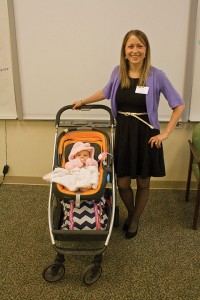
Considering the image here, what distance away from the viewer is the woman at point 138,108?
6.30ft

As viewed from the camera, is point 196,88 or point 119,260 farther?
point 196,88

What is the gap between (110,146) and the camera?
7.04 ft

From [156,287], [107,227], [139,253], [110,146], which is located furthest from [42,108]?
[156,287]

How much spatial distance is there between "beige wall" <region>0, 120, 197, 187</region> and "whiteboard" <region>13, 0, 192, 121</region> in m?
0.25

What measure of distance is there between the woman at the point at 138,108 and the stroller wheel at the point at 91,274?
26.2 inches

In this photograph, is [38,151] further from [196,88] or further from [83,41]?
[196,88]

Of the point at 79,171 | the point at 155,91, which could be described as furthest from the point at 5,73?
the point at 155,91

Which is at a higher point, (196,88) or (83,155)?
(196,88)

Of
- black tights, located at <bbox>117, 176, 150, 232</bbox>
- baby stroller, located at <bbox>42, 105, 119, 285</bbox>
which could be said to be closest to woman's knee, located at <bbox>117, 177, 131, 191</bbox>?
black tights, located at <bbox>117, 176, 150, 232</bbox>

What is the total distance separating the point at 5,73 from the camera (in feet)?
9.00

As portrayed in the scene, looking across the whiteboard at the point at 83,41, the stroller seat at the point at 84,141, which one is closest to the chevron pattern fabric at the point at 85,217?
the stroller seat at the point at 84,141

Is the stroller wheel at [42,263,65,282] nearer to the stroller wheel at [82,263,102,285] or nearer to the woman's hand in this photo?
the stroller wheel at [82,263,102,285]

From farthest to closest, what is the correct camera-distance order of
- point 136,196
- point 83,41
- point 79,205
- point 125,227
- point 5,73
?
point 5,73 < point 83,41 < point 125,227 < point 136,196 < point 79,205

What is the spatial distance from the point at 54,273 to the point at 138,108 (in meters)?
1.26
